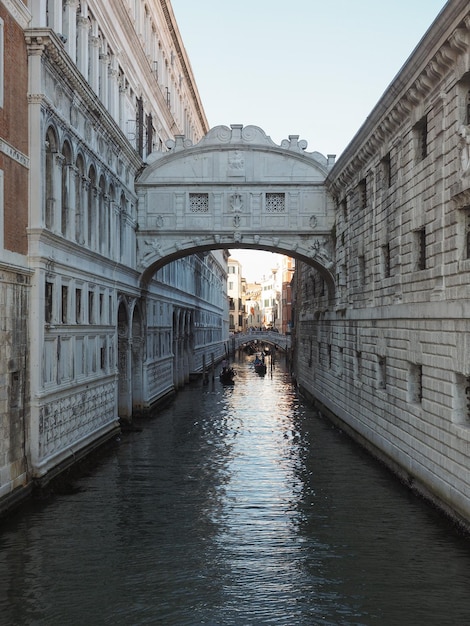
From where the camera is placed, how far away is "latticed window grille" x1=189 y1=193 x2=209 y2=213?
25078 mm

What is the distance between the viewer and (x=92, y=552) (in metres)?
11.5

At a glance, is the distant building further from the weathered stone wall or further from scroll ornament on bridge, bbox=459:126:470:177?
scroll ornament on bridge, bbox=459:126:470:177

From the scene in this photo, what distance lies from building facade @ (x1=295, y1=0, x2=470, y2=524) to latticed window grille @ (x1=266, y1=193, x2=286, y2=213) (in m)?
2.08

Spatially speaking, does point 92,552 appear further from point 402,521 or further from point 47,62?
point 47,62

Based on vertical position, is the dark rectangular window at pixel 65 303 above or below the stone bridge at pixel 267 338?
above

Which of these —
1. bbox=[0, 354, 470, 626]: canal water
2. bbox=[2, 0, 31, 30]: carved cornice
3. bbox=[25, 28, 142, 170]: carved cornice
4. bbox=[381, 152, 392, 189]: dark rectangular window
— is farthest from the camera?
bbox=[381, 152, 392, 189]: dark rectangular window

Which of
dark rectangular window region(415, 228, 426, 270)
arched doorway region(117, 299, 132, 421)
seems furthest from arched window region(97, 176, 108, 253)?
dark rectangular window region(415, 228, 426, 270)

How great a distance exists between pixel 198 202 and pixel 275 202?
8.67ft

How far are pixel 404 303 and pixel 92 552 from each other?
334 inches

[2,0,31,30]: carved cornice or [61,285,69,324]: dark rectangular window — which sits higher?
[2,0,31,30]: carved cornice

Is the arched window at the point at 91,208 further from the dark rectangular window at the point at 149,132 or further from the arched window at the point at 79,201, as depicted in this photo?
the dark rectangular window at the point at 149,132

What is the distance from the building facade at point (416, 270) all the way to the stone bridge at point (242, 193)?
158cm

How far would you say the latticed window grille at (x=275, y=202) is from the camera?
25.0m

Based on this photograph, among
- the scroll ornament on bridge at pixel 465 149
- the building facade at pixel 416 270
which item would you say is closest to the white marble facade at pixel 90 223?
the building facade at pixel 416 270
